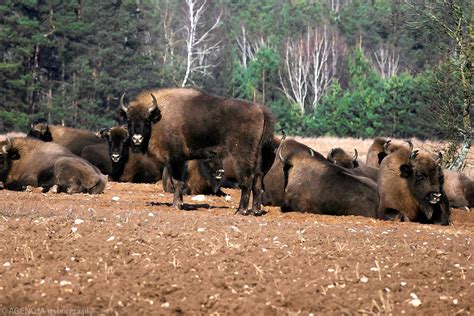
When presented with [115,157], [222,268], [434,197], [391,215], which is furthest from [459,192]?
[222,268]

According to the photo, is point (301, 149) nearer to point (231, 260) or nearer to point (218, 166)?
point (218, 166)

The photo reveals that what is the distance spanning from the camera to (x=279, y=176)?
18.1 m

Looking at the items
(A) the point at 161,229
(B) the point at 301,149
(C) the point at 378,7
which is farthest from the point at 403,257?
(C) the point at 378,7

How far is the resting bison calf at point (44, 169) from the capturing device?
64.0ft

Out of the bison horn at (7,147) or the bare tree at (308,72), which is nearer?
the bison horn at (7,147)

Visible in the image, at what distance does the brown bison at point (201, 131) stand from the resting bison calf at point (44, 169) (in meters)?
3.47

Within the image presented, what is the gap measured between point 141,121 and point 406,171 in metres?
4.73

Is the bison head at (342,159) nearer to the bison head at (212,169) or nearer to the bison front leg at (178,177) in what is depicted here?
the bison head at (212,169)

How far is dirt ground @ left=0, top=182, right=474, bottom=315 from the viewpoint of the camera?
8.64 meters

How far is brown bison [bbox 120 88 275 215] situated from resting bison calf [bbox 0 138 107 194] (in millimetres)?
3470

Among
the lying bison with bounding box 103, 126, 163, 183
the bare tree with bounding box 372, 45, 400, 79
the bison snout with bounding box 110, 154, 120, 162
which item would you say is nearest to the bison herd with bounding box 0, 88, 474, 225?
the bison snout with bounding box 110, 154, 120, 162

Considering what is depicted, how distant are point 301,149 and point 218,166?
297 cm

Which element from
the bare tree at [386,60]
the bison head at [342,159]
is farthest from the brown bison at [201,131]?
the bare tree at [386,60]

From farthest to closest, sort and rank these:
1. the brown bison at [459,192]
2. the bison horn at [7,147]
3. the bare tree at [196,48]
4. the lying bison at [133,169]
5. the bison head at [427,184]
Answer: the bare tree at [196,48], the lying bison at [133,169], the brown bison at [459,192], the bison horn at [7,147], the bison head at [427,184]
